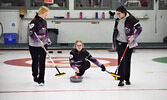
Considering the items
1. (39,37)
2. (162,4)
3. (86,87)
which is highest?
(162,4)

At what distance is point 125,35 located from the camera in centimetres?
498

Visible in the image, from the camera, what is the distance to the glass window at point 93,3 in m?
13.0

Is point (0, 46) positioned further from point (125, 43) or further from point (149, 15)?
point (125, 43)

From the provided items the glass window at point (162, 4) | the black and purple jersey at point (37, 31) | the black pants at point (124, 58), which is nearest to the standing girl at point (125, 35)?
the black pants at point (124, 58)

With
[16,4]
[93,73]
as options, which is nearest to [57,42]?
[16,4]

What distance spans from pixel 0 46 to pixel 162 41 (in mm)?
6304

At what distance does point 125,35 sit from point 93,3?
828 cm

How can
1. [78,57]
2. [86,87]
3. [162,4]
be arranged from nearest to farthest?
[86,87]
[78,57]
[162,4]

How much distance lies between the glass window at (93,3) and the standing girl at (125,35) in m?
8.02

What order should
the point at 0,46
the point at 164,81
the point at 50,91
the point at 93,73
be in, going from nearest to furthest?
1. the point at 50,91
2. the point at 164,81
3. the point at 93,73
4. the point at 0,46

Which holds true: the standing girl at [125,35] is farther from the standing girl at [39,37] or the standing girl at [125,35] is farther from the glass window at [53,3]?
the glass window at [53,3]

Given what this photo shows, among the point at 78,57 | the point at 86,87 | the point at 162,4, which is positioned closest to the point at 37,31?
the point at 78,57

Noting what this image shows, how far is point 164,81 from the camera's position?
5.34 metres

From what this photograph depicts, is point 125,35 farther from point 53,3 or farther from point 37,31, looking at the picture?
point 53,3
